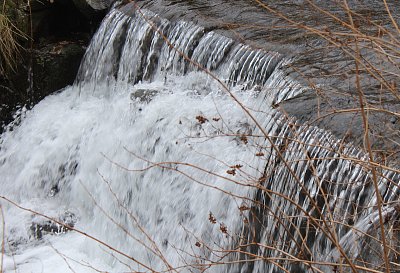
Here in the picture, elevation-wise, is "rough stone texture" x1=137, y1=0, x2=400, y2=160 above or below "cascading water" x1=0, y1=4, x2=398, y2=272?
above

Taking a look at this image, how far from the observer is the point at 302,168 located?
151 inches

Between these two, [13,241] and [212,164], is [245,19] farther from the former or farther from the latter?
[13,241]

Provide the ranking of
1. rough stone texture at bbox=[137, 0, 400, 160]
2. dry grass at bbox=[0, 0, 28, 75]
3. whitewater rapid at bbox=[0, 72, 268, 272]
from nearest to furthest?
1. rough stone texture at bbox=[137, 0, 400, 160]
2. whitewater rapid at bbox=[0, 72, 268, 272]
3. dry grass at bbox=[0, 0, 28, 75]

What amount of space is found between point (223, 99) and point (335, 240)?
10.4 feet

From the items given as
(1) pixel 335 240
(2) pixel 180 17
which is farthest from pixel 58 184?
(1) pixel 335 240

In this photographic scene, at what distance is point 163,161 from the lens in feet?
17.3

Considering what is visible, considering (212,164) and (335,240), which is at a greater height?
(335,240)

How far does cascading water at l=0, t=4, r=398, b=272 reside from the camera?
12.6 ft

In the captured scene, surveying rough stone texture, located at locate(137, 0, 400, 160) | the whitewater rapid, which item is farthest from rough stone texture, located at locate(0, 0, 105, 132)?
rough stone texture, located at locate(137, 0, 400, 160)

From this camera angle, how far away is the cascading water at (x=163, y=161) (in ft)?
12.6

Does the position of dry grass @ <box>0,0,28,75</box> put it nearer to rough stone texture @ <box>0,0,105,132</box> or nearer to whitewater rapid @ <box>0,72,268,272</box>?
rough stone texture @ <box>0,0,105,132</box>

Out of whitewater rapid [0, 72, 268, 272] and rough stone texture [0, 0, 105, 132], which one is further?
rough stone texture [0, 0, 105, 132]

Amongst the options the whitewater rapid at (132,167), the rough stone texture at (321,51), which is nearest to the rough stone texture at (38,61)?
the whitewater rapid at (132,167)

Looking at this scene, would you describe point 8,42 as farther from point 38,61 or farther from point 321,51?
point 321,51
